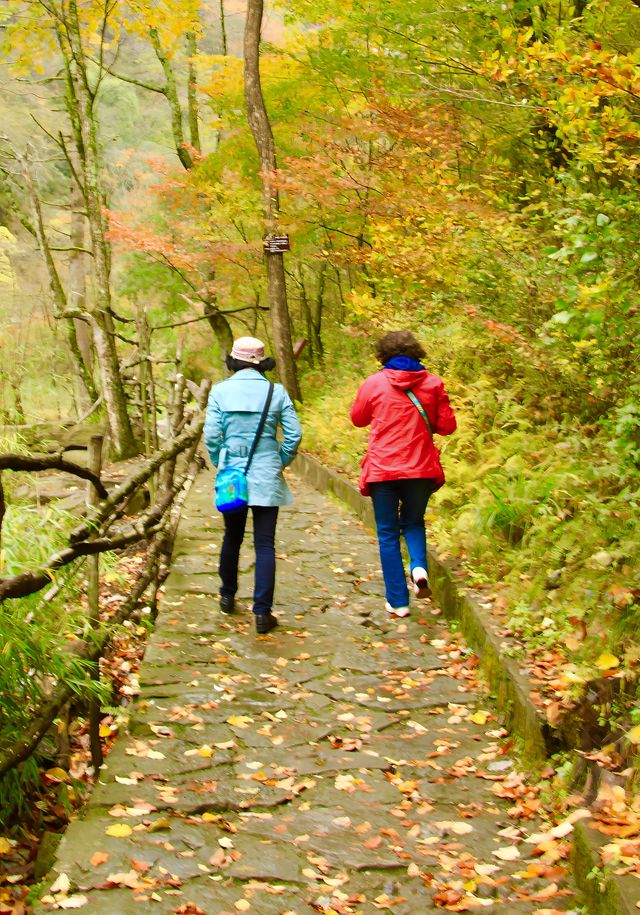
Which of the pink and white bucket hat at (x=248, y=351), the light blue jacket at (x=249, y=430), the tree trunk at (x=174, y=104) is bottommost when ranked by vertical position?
the light blue jacket at (x=249, y=430)

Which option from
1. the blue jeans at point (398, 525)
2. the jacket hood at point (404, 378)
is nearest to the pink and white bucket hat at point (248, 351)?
the jacket hood at point (404, 378)

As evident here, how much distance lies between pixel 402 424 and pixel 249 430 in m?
1.10

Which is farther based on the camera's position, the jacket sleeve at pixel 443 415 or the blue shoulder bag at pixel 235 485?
the jacket sleeve at pixel 443 415

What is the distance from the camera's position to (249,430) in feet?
18.9

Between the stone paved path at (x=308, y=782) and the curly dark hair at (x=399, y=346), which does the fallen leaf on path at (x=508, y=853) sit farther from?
the curly dark hair at (x=399, y=346)

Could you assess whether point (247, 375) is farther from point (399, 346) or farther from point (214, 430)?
point (399, 346)

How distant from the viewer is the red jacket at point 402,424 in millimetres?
5828

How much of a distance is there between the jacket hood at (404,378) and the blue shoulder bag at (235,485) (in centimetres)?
90

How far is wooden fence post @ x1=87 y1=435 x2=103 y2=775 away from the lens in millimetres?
4203

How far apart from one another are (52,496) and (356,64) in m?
8.28

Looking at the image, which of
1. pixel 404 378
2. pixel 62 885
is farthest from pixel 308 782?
pixel 404 378

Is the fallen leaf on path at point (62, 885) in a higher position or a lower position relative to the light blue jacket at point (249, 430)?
lower

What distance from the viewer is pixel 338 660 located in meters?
5.39

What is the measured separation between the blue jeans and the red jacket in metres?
0.12
